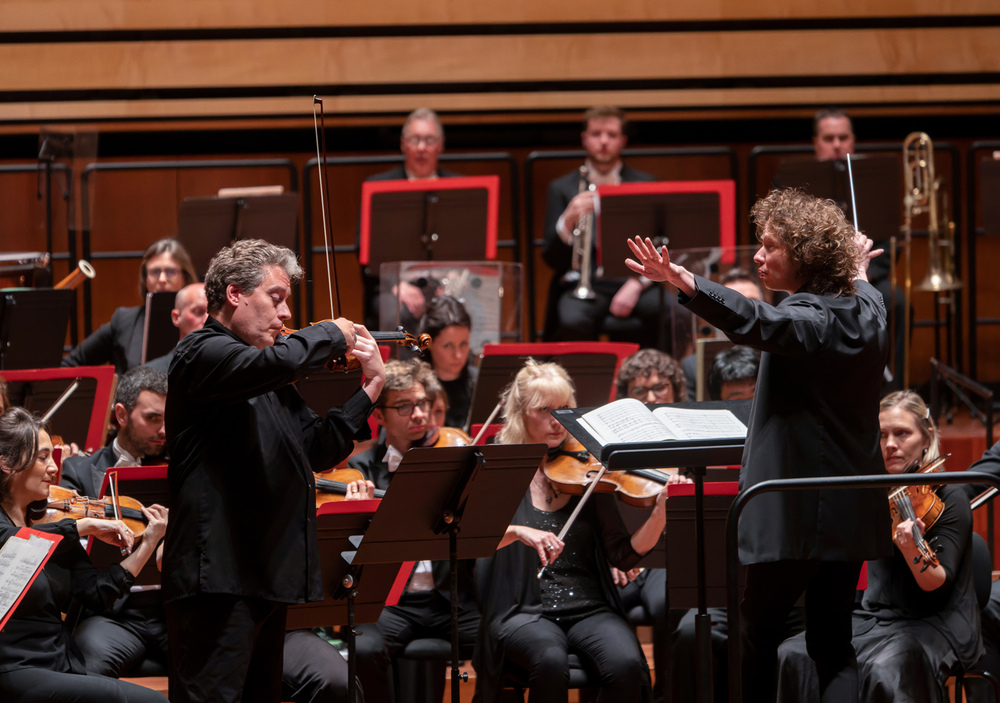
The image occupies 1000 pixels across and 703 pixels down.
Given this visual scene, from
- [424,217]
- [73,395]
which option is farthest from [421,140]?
[73,395]

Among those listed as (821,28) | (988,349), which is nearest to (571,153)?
(821,28)

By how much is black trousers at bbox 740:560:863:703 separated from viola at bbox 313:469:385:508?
4.10 feet

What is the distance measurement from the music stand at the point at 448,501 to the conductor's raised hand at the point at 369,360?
18 centimetres

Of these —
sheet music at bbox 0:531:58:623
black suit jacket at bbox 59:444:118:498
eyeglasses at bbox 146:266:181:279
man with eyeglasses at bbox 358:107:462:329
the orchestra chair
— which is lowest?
the orchestra chair

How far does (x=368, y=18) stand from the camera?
21.4 feet

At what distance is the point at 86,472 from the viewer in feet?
11.9

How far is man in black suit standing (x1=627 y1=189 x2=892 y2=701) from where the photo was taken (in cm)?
252

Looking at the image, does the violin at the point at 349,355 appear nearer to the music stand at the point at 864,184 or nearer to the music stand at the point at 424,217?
the music stand at the point at 424,217

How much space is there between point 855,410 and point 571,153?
352 centimetres

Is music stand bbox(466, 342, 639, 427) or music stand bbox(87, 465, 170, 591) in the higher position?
music stand bbox(466, 342, 639, 427)

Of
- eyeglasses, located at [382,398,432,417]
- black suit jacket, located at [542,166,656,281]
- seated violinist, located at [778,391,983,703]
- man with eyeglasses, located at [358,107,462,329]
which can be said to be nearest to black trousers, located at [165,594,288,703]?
eyeglasses, located at [382,398,432,417]

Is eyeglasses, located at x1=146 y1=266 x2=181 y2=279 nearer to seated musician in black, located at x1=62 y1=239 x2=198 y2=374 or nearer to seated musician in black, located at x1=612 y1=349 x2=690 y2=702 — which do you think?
seated musician in black, located at x1=62 y1=239 x2=198 y2=374

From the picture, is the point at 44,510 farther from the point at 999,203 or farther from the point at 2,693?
the point at 999,203

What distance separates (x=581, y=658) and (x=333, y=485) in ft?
2.90
